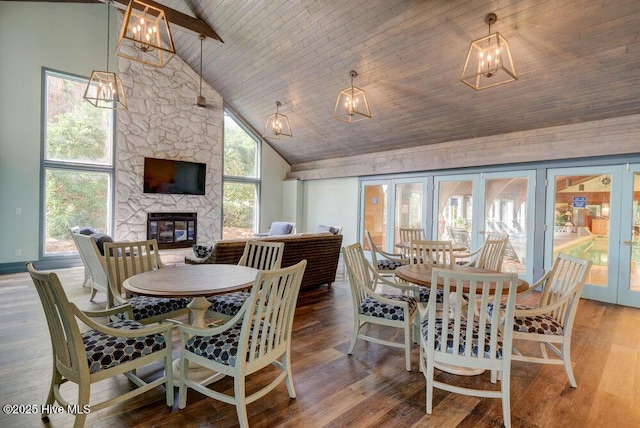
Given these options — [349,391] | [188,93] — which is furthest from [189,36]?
[349,391]

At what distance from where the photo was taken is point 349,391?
2.36 m

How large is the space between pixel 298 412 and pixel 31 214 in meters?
6.80

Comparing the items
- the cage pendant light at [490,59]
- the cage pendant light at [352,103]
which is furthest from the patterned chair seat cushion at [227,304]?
the cage pendant light at [490,59]

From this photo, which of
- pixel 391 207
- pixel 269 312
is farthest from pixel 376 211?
pixel 269 312

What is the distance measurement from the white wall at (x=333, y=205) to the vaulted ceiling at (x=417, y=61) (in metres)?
1.33

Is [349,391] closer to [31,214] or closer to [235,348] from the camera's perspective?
[235,348]

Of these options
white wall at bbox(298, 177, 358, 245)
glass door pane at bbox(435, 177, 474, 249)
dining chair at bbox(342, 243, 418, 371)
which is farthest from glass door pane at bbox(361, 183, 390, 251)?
dining chair at bbox(342, 243, 418, 371)

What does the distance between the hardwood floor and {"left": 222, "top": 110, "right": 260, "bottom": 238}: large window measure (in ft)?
18.6

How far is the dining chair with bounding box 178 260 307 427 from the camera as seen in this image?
72.6 inches

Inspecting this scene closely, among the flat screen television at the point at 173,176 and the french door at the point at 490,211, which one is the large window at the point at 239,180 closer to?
the flat screen television at the point at 173,176

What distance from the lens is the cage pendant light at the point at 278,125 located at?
6.18 metres

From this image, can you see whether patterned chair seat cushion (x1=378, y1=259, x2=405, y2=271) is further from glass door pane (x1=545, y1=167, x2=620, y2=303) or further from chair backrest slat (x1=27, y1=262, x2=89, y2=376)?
chair backrest slat (x1=27, y1=262, x2=89, y2=376)

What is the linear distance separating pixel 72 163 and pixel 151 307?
18.5 feet

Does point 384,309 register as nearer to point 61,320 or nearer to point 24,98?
point 61,320
